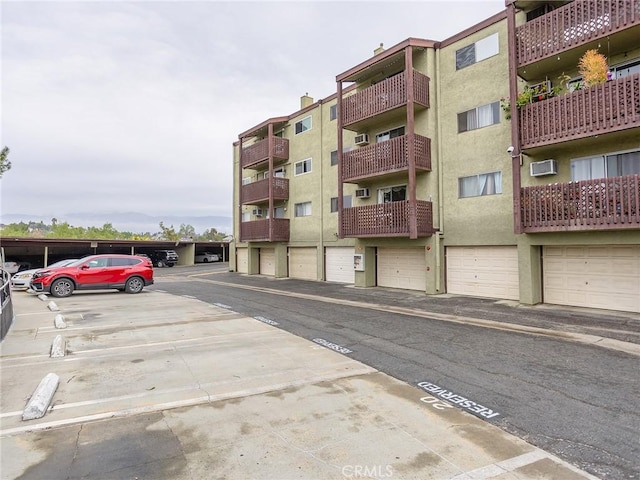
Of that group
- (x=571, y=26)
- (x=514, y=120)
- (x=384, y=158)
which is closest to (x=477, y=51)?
(x=571, y=26)

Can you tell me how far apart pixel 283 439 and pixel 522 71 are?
1414 cm

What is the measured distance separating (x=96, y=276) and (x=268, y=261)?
13623mm

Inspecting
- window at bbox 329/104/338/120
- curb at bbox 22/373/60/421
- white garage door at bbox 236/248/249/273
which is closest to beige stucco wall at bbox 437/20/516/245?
window at bbox 329/104/338/120

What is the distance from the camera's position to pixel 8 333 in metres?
9.15

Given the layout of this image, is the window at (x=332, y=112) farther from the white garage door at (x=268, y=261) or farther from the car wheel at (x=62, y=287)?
the car wheel at (x=62, y=287)

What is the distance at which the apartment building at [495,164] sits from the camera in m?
11.2

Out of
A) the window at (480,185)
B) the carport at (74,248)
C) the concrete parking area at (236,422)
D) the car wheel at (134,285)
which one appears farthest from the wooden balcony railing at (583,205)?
the carport at (74,248)

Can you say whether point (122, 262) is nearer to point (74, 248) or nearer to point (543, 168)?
point (543, 168)

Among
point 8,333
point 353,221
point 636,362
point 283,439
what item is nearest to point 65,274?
point 8,333

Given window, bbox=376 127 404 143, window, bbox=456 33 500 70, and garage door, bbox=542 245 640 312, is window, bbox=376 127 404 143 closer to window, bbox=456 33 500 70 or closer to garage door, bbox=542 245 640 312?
window, bbox=456 33 500 70

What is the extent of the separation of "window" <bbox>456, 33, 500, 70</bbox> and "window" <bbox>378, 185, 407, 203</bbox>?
18.4 feet

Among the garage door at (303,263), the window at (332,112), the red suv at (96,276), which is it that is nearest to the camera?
the red suv at (96,276)

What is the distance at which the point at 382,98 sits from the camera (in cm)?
1750

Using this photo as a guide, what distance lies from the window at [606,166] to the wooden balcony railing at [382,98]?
6.78 meters
